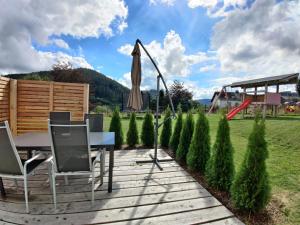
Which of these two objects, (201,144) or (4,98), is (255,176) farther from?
(4,98)

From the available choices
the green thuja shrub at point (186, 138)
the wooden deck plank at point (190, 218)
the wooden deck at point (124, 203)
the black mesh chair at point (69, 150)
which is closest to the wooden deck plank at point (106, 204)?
the wooden deck at point (124, 203)

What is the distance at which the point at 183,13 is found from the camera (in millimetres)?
6082

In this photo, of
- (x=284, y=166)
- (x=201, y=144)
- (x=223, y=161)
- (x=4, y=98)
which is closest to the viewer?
(x=223, y=161)

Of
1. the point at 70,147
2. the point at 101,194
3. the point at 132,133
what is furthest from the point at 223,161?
the point at 132,133

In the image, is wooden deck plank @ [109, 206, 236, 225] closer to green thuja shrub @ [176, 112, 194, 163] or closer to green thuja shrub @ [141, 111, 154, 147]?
green thuja shrub @ [176, 112, 194, 163]

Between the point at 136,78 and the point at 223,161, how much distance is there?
2.33 meters

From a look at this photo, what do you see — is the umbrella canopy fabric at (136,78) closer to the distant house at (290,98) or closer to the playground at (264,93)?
the playground at (264,93)

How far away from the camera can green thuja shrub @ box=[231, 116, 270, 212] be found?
2318 millimetres

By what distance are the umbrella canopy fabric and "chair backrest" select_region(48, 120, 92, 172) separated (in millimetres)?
1882

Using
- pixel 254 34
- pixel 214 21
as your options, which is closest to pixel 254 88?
pixel 254 34

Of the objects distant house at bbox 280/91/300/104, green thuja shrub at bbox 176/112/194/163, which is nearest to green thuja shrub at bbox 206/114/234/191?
green thuja shrub at bbox 176/112/194/163

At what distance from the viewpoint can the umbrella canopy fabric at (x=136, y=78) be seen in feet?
13.6

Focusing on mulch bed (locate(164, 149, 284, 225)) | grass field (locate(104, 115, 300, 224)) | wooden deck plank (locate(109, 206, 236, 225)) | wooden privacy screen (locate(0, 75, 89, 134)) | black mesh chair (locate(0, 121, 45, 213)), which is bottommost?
mulch bed (locate(164, 149, 284, 225))

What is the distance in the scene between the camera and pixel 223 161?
292 cm
